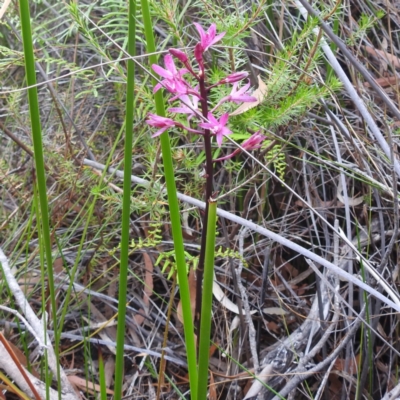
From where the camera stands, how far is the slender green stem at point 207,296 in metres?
0.67

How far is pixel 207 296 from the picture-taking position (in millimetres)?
696

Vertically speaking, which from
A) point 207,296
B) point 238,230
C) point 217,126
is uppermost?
point 217,126

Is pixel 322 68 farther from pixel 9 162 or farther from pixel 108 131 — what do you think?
pixel 9 162

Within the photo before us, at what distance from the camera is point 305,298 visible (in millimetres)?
1516

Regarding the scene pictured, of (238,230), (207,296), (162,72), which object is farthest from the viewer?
(238,230)

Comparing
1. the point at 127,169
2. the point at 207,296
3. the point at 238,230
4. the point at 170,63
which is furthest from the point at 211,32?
the point at 238,230

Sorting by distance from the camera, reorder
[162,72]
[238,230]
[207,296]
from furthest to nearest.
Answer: [238,230]
[162,72]
[207,296]

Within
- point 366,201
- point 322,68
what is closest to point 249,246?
point 366,201

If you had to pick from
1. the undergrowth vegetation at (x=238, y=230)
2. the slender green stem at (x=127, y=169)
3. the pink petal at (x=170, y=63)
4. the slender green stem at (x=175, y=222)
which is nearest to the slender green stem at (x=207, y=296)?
the slender green stem at (x=175, y=222)

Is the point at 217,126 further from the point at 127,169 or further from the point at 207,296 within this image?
the point at 207,296

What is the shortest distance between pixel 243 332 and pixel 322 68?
820mm

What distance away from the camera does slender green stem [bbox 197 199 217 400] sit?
26.3 inches

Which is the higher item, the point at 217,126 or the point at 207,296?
the point at 217,126

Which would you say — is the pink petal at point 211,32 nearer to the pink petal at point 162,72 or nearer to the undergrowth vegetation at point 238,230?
the pink petal at point 162,72
